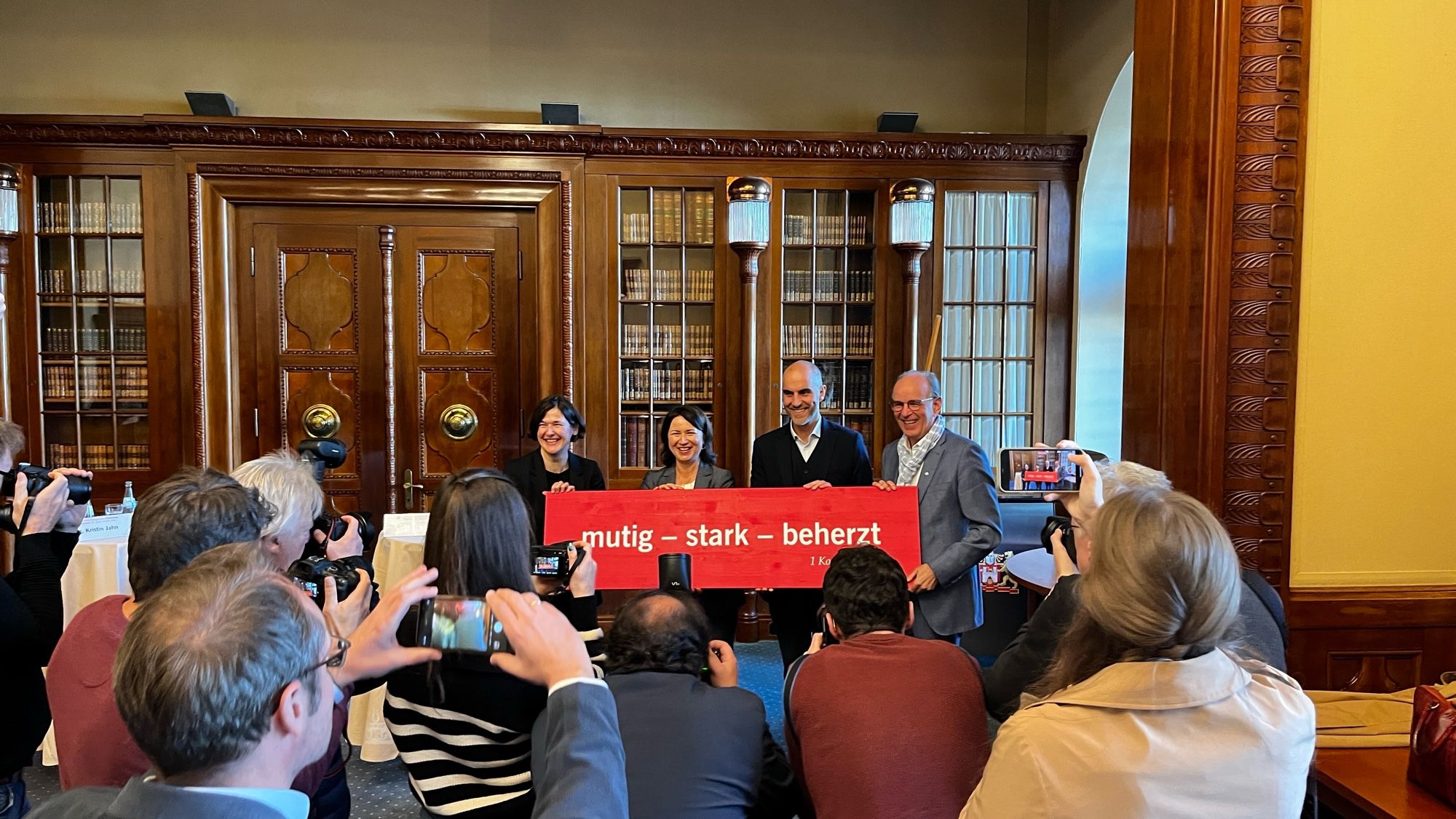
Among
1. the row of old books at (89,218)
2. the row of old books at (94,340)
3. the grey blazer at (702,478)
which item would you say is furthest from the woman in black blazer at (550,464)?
the row of old books at (89,218)

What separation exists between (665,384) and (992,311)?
1.97 metres

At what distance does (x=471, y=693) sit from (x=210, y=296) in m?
4.28

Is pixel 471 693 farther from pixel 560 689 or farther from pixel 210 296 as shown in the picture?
pixel 210 296

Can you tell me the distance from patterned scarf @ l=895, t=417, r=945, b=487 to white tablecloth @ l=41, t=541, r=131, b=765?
2914mm

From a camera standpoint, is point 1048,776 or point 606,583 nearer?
point 1048,776

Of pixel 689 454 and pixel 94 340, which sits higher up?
pixel 94 340

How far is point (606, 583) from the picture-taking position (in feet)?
10.2

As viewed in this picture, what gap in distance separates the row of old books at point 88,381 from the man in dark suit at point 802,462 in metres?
3.65

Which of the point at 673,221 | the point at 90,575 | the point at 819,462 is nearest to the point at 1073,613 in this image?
the point at 819,462

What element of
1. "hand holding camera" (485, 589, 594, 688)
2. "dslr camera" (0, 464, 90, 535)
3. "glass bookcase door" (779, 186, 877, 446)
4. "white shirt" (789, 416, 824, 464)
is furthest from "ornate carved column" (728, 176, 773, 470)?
"hand holding camera" (485, 589, 594, 688)

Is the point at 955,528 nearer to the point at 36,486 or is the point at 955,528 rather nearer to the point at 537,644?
the point at 537,644

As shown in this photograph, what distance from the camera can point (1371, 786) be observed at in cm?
177

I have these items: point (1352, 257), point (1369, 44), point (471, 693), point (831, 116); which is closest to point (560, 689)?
point (471, 693)

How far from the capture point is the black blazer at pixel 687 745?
5.06 feet
